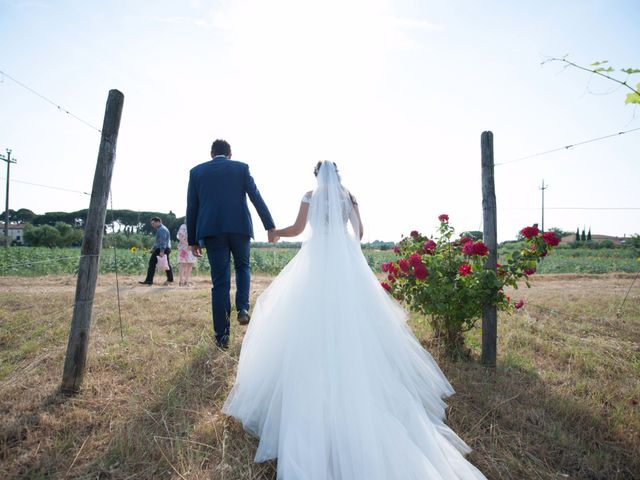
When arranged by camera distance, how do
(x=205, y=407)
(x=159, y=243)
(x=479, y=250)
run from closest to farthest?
(x=205, y=407), (x=479, y=250), (x=159, y=243)

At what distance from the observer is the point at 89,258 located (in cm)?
305

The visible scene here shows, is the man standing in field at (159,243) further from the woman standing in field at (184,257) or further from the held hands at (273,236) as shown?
the held hands at (273,236)

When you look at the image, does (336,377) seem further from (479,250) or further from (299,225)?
(479,250)

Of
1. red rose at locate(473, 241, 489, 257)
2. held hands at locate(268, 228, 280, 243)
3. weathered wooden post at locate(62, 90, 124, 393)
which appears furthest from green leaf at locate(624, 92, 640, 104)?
weathered wooden post at locate(62, 90, 124, 393)

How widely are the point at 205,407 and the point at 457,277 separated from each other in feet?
10.4

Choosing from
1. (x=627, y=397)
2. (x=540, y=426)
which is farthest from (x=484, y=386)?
(x=627, y=397)

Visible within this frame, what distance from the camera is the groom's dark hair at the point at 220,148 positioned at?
4.26 metres

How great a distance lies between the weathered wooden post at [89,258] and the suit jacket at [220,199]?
1.05 meters

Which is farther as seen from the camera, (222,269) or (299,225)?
(222,269)

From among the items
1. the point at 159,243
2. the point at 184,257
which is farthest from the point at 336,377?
the point at 159,243

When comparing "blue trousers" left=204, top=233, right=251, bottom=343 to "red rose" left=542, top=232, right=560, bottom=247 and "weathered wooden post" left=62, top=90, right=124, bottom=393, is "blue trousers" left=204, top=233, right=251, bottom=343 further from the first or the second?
Result: "red rose" left=542, top=232, right=560, bottom=247

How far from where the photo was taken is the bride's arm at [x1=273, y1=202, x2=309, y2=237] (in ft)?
11.2

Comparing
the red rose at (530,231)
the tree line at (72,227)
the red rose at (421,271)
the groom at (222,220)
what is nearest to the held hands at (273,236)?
the groom at (222,220)

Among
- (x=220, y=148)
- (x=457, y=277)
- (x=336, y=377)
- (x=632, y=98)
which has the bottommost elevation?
(x=336, y=377)
